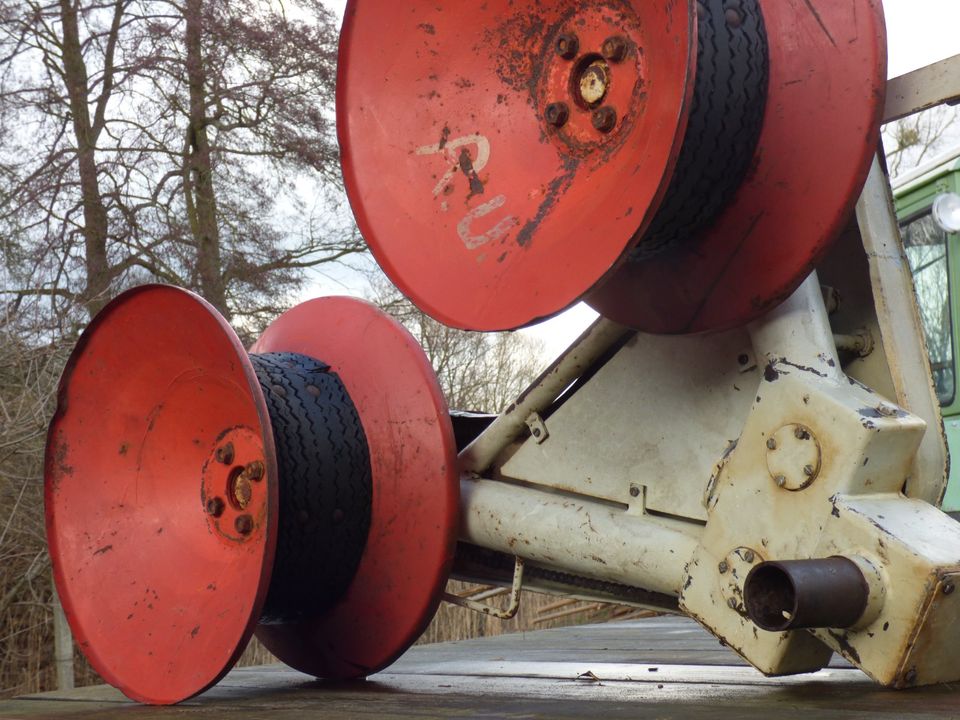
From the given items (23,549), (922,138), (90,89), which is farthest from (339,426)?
(922,138)

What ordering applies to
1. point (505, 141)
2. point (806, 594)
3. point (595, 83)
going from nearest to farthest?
point (806, 594), point (595, 83), point (505, 141)

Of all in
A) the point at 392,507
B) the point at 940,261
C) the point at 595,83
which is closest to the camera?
the point at 595,83

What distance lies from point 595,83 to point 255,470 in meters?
1.07

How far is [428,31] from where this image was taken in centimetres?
257

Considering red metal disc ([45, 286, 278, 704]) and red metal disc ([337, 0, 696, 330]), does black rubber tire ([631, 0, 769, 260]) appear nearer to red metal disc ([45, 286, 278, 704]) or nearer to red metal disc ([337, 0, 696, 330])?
red metal disc ([337, 0, 696, 330])

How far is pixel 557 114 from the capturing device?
2309 millimetres

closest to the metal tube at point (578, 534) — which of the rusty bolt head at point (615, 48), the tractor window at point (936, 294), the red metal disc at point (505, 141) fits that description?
the red metal disc at point (505, 141)

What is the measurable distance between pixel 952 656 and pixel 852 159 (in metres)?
0.87

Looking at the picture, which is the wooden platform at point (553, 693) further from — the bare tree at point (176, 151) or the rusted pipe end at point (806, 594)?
the bare tree at point (176, 151)

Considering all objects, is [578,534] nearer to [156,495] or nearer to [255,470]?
[255,470]

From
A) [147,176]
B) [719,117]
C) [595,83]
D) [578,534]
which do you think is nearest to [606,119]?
[595,83]

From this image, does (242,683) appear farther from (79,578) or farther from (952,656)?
(952,656)

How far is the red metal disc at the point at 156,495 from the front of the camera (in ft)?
8.07

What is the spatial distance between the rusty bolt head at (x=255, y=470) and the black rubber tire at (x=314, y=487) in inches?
2.3
